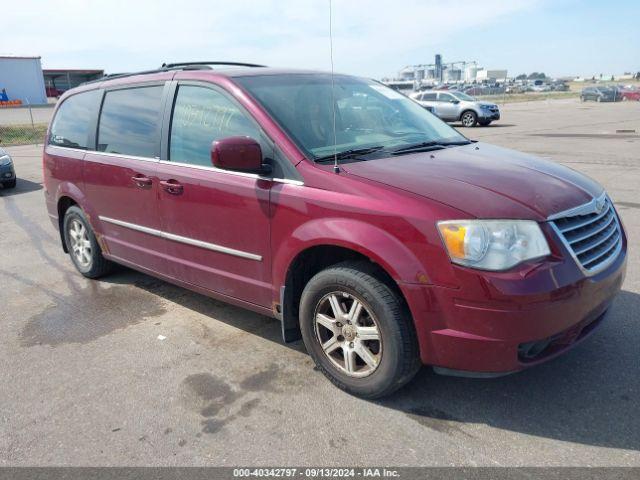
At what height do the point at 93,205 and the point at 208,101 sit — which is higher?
the point at 208,101

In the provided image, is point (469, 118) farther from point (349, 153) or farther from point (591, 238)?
point (591, 238)

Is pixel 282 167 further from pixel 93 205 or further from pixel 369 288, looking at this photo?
pixel 93 205

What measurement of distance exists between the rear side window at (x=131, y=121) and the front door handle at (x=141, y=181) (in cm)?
17

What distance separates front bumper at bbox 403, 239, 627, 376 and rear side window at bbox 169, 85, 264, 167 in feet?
5.18

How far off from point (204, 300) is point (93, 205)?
1.29 m

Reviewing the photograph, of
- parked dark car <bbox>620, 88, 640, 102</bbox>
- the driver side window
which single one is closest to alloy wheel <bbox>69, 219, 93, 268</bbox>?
the driver side window

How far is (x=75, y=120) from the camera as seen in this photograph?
513 centimetres

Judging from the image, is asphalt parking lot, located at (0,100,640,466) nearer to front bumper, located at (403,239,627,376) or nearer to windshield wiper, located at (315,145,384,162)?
front bumper, located at (403,239,627,376)

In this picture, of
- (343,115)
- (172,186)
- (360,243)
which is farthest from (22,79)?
(360,243)

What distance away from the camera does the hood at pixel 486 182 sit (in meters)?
2.69

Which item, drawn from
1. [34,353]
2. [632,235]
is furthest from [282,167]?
Answer: [632,235]

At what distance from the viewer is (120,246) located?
4.61 metres

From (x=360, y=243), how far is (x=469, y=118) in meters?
22.7

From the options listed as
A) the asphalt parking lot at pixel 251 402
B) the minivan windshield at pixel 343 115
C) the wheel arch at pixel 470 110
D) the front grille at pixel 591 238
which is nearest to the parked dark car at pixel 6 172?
the asphalt parking lot at pixel 251 402
